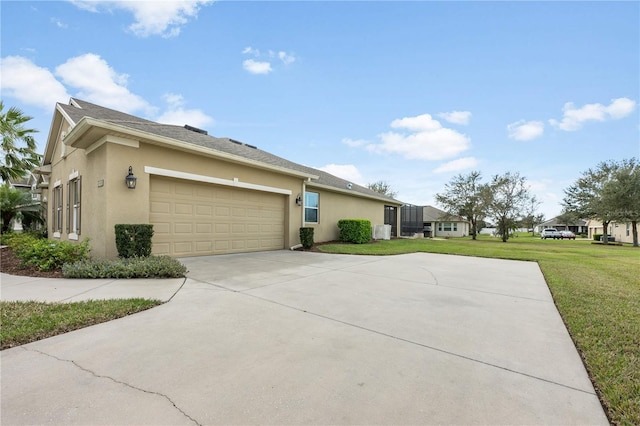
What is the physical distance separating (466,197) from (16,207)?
121 feet

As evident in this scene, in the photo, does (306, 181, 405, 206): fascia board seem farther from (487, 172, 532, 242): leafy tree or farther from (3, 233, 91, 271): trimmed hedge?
(487, 172, 532, 242): leafy tree

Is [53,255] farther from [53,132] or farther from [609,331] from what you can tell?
[609,331]

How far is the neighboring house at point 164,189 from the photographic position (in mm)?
6988

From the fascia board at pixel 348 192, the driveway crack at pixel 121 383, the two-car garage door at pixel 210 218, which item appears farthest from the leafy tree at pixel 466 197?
the driveway crack at pixel 121 383

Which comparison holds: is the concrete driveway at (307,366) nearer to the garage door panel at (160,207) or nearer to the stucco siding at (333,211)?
the garage door panel at (160,207)

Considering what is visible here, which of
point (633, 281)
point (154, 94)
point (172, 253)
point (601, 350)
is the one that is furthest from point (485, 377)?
point (154, 94)

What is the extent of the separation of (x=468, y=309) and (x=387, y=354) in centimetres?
219

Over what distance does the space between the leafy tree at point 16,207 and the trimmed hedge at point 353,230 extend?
1748 cm

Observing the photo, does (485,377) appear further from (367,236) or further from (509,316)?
(367,236)

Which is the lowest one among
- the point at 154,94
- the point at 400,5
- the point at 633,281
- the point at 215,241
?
the point at 633,281

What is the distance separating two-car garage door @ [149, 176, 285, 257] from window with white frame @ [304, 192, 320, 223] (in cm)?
189

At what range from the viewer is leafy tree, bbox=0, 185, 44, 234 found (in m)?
14.6

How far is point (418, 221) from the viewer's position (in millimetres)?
28688

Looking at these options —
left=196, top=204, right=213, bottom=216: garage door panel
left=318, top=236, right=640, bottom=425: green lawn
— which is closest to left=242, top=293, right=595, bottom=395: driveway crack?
left=318, top=236, right=640, bottom=425: green lawn
